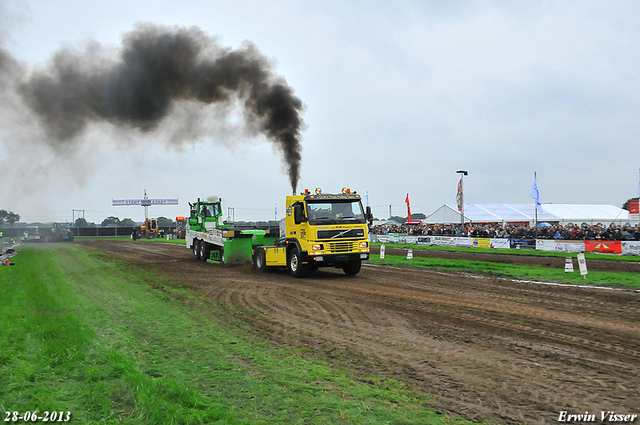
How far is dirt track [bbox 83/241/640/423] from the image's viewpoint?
473cm

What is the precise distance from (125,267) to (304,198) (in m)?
9.43

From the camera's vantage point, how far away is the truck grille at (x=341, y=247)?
1457 centimetres

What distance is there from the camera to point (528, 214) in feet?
170

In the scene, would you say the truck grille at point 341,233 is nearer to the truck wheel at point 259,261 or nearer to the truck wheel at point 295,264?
the truck wheel at point 295,264

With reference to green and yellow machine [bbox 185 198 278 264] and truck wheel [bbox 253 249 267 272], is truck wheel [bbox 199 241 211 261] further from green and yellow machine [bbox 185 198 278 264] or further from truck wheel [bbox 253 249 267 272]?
truck wheel [bbox 253 249 267 272]

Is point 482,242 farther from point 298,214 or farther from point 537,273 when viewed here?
point 298,214

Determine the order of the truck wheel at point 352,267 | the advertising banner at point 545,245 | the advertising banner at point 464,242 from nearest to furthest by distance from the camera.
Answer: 1. the truck wheel at point 352,267
2. the advertising banner at point 545,245
3. the advertising banner at point 464,242

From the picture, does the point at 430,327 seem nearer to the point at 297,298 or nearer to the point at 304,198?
the point at 297,298

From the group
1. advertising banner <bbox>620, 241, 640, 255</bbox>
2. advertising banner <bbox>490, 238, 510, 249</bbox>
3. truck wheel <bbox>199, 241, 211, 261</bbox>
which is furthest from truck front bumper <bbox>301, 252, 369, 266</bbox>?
advertising banner <bbox>490, 238, 510, 249</bbox>

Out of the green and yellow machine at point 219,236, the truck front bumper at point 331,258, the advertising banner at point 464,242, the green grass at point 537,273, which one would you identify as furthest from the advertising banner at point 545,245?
the green and yellow machine at point 219,236

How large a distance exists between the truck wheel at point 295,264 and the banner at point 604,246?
19.3m

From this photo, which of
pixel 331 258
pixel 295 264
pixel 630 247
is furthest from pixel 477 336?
pixel 630 247

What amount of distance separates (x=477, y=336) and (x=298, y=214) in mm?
8652

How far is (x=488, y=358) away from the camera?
6055 mm
